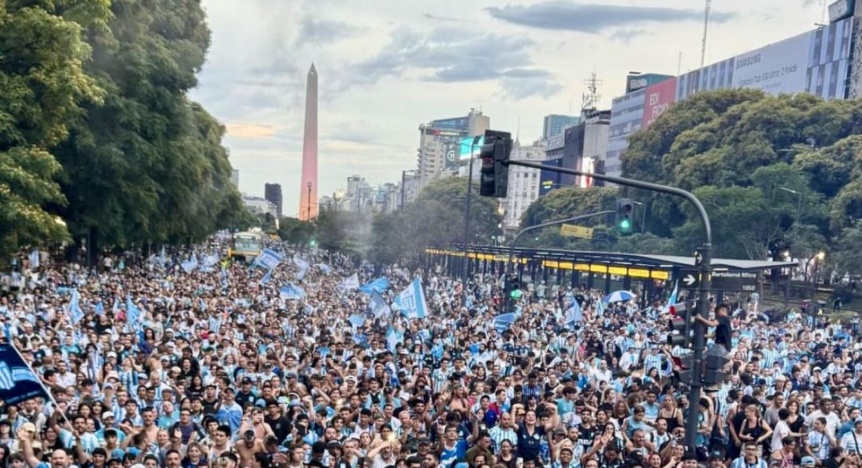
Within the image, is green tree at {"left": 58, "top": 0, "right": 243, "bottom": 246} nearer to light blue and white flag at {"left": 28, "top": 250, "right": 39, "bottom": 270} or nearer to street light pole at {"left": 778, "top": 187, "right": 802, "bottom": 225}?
light blue and white flag at {"left": 28, "top": 250, "right": 39, "bottom": 270}

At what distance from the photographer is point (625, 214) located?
695 inches

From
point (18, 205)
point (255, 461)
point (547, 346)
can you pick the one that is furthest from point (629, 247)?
point (255, 461)

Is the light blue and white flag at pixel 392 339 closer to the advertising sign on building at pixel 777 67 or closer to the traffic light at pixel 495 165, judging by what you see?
the traffic light at pixel 495 165

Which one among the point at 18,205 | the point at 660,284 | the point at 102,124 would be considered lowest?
the point at 660,284

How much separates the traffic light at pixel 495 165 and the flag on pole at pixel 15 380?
5432 millimetres

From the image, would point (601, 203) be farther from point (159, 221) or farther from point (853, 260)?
point (159, 221)

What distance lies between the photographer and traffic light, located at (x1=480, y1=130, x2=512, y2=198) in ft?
39.3

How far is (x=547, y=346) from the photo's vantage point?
19.9m

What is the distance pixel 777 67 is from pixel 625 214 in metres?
71.7

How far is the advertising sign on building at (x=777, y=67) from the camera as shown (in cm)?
7900

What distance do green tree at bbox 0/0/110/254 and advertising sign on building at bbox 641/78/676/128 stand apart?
8931 centimetres

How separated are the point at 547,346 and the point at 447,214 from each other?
1955 inches

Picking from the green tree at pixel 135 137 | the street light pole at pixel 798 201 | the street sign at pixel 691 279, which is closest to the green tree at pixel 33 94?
the green tree at pixel 135 137

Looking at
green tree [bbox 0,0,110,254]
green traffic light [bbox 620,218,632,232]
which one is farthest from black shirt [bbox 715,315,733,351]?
green tree [bbox 0,0,110,254]
